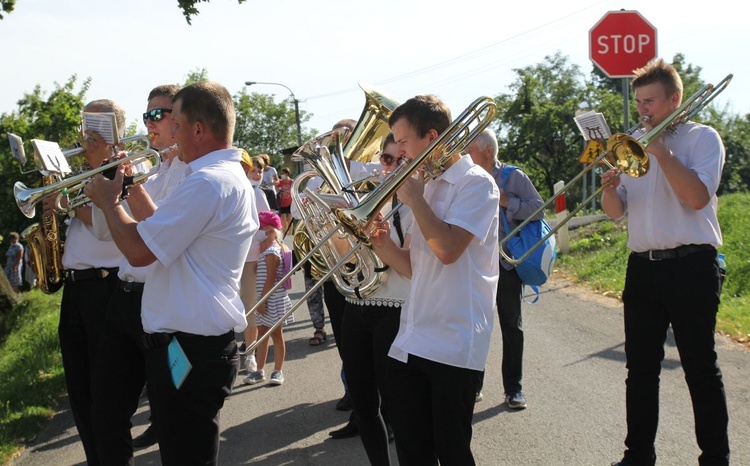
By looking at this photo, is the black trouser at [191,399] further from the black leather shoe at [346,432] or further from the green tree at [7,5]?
the green tree at [7,5]

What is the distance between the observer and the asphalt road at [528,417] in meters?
4.70

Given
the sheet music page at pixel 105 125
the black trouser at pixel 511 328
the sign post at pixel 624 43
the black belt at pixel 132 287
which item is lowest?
the black trouser at pixel 511 328

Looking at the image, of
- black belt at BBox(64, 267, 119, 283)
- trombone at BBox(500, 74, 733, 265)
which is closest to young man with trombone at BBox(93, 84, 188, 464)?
black belt at BBox(64, 267, 119, 283)

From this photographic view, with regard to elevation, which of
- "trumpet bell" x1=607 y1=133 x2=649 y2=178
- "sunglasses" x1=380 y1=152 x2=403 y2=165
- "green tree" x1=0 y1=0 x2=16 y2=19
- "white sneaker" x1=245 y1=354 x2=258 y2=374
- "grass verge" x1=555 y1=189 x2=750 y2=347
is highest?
"green tree" x1=0 y1=0 x2=16 y2=19

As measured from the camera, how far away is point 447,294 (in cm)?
311

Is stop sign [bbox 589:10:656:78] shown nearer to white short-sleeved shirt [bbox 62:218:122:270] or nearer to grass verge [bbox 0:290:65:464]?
white short-sleeved shirt [bbox 62:218:122:270]

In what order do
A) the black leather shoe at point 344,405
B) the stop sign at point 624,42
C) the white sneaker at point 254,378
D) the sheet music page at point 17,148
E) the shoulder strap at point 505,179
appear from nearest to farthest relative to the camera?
the sheet music page at point 17,148
the shoulder strap at point 505,179
the black leather shoe at point 344,405
the white sneaker at point 254,378
the stop sign at point 624,42

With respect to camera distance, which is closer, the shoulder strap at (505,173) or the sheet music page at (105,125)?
the sheet music page at (105,125)

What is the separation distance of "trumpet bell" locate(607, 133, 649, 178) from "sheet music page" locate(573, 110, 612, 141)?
6 centimetres

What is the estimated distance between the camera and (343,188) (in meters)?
3.94

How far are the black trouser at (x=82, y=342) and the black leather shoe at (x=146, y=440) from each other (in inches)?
37.6

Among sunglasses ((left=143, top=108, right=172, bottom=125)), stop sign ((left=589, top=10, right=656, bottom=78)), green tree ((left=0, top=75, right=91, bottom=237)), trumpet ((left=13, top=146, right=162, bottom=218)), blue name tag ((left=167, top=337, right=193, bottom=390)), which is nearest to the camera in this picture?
A: blue name tag ((left=167, top=337, right=193, bottom=390))

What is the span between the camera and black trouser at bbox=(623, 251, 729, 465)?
12.7ft

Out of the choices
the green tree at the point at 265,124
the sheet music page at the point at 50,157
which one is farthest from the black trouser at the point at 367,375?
the green tree at the point at 265,124
